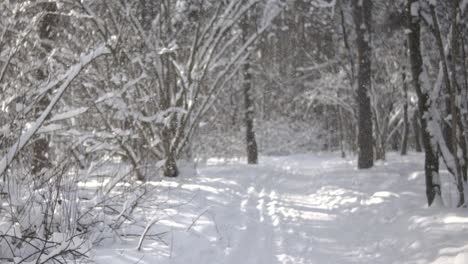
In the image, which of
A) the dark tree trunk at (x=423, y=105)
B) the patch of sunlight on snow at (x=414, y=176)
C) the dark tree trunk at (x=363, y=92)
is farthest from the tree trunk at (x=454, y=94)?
the dark tree trunk at (x=363, y=92)

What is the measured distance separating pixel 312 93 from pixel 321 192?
14911mm

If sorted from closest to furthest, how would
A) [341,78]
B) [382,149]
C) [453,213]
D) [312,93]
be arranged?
[453,213] < [382,149] < [341,78] < [312,93]

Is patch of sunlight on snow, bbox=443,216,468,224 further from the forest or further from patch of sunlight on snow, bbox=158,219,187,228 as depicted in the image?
patch of sunlight on snow, bbox=158,219,187,228

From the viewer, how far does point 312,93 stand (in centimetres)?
2514

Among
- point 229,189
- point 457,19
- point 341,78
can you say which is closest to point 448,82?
point 457,19

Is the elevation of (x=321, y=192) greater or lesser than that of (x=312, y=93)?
lesser

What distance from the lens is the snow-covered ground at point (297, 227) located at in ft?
16.1

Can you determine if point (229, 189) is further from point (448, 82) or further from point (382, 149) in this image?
point (382, 149)

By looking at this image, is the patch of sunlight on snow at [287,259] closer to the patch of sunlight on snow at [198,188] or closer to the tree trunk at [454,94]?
the tree trunk at [454,94]

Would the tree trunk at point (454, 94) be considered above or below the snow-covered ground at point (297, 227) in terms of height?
above

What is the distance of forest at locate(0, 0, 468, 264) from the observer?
416cm

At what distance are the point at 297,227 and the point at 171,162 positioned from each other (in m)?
4.16

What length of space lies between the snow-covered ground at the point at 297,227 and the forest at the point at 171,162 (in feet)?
0.11

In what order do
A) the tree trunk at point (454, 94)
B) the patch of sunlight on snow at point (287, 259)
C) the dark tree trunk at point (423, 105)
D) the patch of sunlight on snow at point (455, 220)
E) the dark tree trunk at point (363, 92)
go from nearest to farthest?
the patch of sunlight on snow at point (287, 259) < the patch of sunlight on snow at point (455, 220) < the tree trunk at point (454, 94) < the dark tree trunk at point (423, 105) < the dark tree trunk at point (363, 92)
